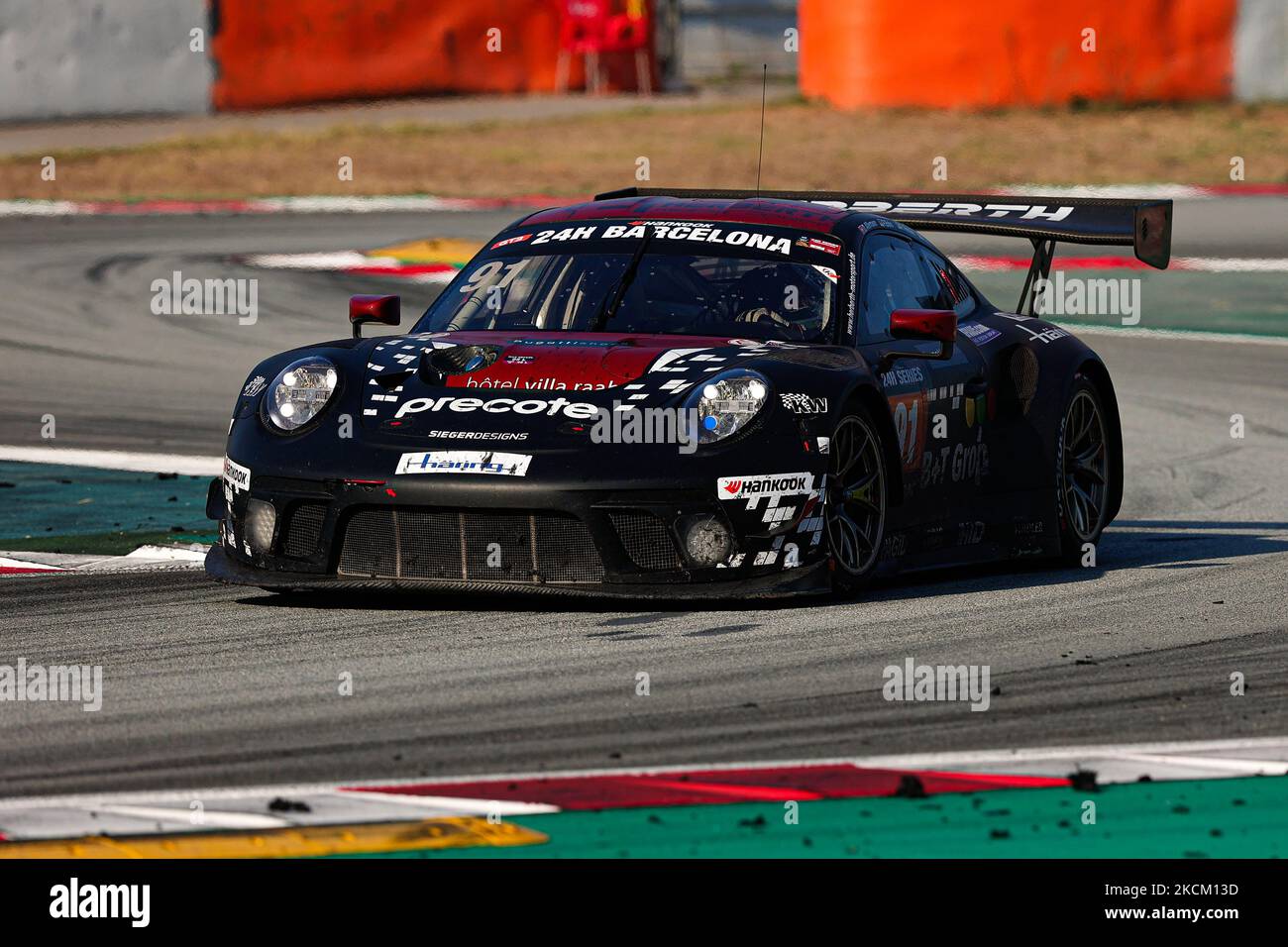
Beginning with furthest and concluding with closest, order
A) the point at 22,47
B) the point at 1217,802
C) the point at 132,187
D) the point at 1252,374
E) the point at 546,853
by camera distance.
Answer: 1. the point at 22,47
2. the point at 132,187
3. the point at 1252,374
4. the point at 1217,802
5. the point at 546,853

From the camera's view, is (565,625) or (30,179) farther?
(30,179)

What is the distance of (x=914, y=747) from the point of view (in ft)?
17.6

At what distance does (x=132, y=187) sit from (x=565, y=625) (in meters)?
18.2

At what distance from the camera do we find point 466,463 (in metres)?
6.90

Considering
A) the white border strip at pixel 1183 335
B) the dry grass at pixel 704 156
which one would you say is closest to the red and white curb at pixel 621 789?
the white border strip at pixel 1183 335

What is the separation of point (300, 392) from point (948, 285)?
266cm

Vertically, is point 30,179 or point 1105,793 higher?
point 30,179

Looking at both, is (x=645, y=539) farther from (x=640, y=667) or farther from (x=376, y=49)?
(x=376, y=49)

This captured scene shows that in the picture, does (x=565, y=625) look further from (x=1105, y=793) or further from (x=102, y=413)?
(x=102, y=413)

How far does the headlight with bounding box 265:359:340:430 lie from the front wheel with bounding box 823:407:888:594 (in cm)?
152

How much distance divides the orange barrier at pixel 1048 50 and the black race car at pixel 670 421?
65.8 ft

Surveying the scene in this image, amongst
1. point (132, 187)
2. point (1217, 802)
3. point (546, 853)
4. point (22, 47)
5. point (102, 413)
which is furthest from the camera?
point (22, 47)

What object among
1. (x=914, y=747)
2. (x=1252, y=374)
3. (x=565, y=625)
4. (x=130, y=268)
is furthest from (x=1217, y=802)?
(x=130, y=268)

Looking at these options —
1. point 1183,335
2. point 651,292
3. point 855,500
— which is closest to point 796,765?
point 855,500
